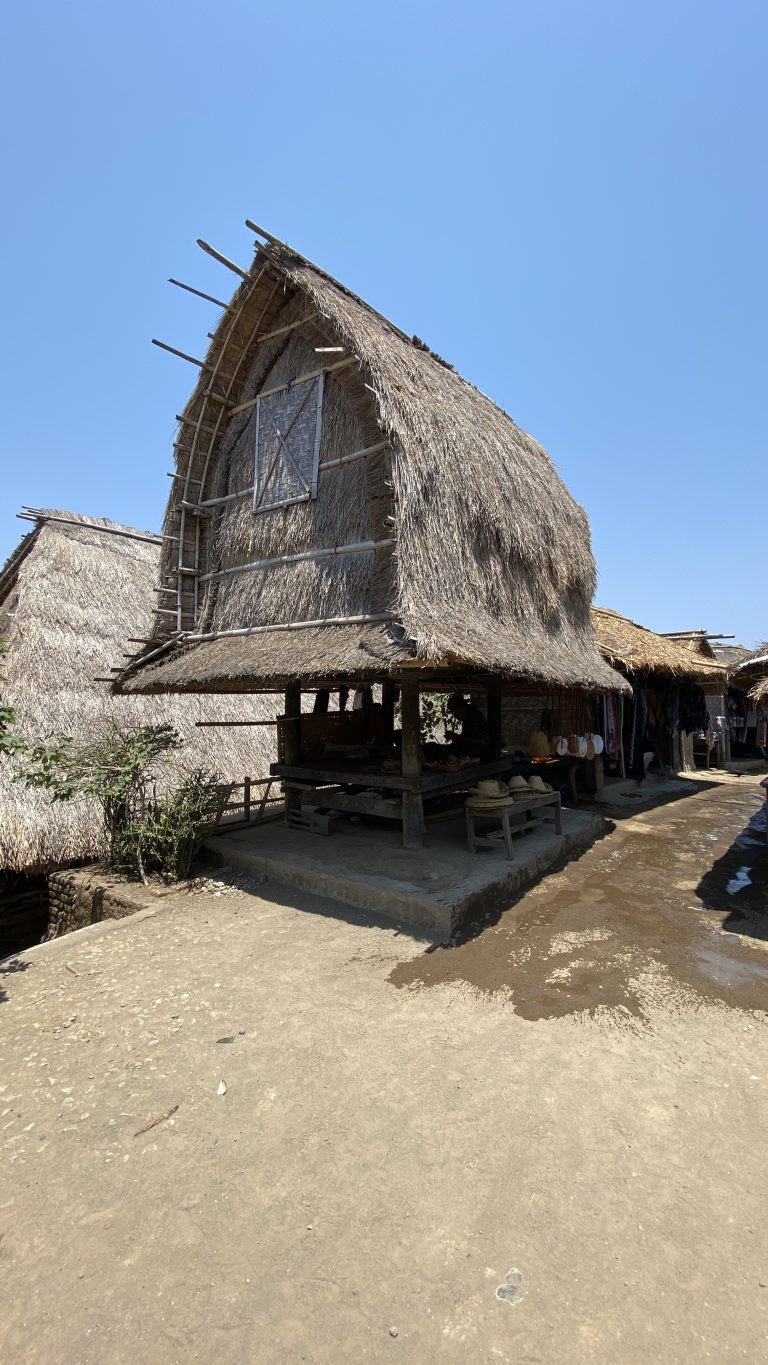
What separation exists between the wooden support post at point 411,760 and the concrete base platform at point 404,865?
183 mm

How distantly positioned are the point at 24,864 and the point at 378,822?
14.3 feet

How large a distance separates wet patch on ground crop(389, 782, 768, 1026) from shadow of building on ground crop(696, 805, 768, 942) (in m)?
0.01

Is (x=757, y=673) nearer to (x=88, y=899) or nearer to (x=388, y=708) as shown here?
(x=388, y=708)

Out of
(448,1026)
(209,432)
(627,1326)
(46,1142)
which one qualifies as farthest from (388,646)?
(209,432)

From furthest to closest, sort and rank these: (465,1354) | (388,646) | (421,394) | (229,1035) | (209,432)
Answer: (209,432), (421,394), (388,646), (229,1035), (465,1354)

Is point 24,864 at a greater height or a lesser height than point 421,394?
lesser

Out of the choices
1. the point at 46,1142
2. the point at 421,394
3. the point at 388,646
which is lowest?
the point at 46,1142

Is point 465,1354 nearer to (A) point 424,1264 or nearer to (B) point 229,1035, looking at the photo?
(A) point 424,1264

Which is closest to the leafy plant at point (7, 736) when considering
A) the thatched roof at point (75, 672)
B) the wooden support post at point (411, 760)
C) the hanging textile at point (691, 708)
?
the wooden support post at point (411, 760)

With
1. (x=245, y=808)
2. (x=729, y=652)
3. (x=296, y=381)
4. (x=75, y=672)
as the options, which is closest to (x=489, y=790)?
(x=245, y=808)

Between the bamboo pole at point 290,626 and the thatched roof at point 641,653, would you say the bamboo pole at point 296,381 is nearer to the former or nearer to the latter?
the bamboo pole at point 290,626

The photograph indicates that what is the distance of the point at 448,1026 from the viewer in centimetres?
337

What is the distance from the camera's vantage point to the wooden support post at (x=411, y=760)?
243 inches

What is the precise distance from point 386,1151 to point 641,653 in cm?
997
